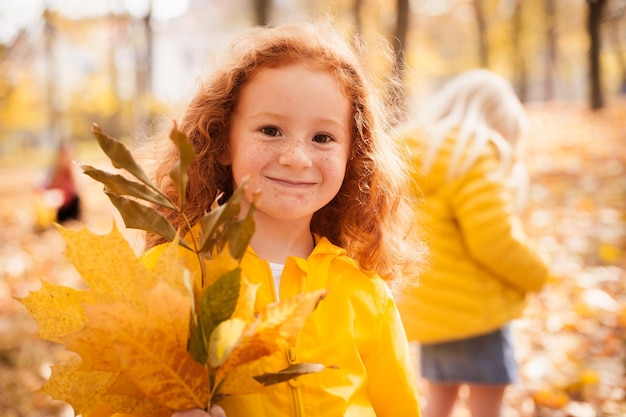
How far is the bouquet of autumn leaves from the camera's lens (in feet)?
2.83

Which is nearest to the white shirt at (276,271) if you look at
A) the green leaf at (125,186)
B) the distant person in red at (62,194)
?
the green leaf at (125,186)

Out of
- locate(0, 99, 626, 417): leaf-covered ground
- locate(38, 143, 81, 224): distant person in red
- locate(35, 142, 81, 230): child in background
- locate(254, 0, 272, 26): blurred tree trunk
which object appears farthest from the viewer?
locate(38, 143, 81, 224): distant person in red

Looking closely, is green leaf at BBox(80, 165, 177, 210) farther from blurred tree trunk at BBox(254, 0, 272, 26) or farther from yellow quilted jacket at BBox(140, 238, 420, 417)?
blurred tree trunk at BBox(254, 0, 272, 26)

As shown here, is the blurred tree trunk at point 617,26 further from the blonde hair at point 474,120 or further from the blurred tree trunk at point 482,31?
the blonde hair at point 474,120

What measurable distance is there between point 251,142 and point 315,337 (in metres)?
0.46

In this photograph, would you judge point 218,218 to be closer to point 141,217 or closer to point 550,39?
point 141,217

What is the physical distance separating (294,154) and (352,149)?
300 millimetres

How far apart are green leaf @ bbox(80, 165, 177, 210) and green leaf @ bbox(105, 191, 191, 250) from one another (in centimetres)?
2

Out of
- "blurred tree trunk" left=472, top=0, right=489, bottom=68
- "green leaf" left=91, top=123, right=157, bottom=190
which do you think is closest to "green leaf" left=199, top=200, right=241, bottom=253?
"green leaf" left=91, top=123, right=157, bottom=190

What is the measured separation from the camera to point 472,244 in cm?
236

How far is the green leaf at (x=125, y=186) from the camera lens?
93cm

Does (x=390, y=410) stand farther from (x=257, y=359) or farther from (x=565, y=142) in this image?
(x=565, y=142)

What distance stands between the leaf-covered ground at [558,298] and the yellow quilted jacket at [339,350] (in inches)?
20.6

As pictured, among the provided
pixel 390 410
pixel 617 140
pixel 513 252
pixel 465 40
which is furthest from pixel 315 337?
pixel 465 40
